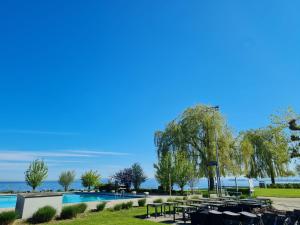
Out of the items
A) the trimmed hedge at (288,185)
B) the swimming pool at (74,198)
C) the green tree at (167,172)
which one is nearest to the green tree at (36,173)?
the swimming pool at (74,198)

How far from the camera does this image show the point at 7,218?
9273 mm

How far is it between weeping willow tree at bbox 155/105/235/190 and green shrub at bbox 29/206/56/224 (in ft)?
58.9

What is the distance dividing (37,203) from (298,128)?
14.0 meters

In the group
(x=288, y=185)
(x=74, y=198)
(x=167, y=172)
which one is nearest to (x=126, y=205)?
(x=167, y=172)

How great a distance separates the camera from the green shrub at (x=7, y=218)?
361 inches

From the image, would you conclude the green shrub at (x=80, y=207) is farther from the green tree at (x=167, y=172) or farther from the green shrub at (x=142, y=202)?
the green tree at (x=167, y=172)

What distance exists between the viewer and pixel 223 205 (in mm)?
10789

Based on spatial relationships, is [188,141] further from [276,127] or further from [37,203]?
[37,203]

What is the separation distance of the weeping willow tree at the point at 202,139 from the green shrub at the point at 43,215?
17967mm

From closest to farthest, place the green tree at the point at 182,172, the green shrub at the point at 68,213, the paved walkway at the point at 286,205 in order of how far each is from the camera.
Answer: the green shrub at the point at 68,213 → the paved walkway at the point at 286,205 → the green tree at the point at 182,172

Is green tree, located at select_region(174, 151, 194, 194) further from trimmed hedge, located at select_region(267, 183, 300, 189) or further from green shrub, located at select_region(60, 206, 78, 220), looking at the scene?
trimmed hedge, located at select_region(267, 183, 300, 189)

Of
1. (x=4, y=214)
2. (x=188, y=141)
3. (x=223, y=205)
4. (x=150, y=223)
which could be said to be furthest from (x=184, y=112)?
(x=4, y=214)

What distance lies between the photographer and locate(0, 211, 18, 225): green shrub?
30.1 ft

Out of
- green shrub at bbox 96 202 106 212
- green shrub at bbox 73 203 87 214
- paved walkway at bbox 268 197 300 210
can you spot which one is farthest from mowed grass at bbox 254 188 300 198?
green shrub at bbox 73 203 87 214
